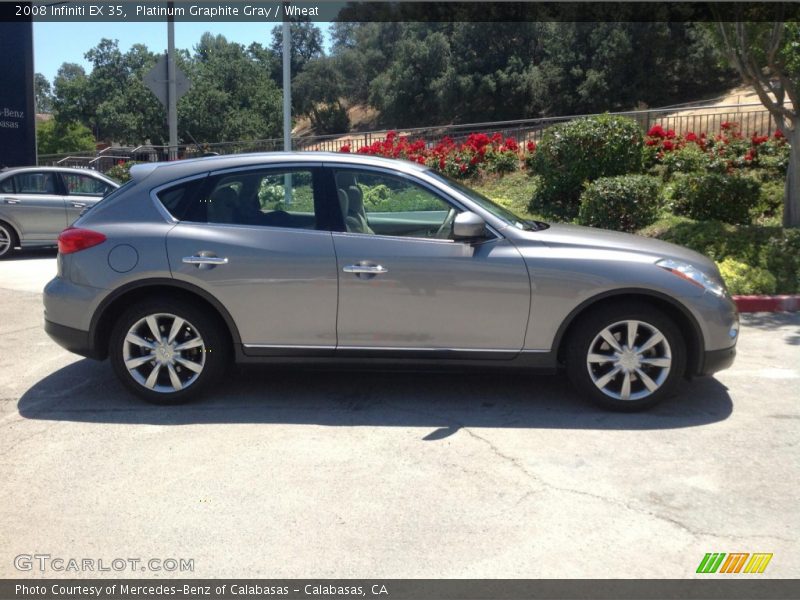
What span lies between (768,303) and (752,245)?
1.43 meters

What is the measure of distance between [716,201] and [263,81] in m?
50.5

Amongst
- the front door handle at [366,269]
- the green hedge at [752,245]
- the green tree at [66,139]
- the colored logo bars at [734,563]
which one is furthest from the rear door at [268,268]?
the green tree at [66,139]

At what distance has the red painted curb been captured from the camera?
8.87 metres

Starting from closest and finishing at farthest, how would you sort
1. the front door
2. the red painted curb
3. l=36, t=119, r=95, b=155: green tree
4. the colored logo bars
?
the colored logo bars, the front door, the red painted curb, l=36, t=119, r=95, b=155: green tree

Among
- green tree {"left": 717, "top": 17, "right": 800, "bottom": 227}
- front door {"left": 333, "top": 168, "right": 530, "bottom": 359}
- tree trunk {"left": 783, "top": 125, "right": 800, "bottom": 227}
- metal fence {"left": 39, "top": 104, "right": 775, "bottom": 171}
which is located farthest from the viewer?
metal fence {"left": 39, "top": 104, "right": 775, "bottom": 171}

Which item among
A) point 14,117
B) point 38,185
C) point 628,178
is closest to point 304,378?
point 628,178

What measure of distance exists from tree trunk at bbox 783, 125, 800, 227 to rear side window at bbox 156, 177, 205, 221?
28.2ft

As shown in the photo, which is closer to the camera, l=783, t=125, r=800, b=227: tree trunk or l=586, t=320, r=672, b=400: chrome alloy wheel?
l=586, t=320, r=672, b=400: chrome alloy wheel

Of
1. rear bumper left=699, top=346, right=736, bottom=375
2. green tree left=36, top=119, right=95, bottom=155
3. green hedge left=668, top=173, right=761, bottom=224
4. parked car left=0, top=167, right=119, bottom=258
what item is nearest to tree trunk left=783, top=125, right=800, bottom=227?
green hedge left=668, top=173, right=761, bottom=224

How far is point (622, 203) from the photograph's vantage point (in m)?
11.7

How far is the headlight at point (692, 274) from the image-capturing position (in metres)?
5.44

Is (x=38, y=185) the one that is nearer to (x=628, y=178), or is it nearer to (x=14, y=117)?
(x=14, y=117)

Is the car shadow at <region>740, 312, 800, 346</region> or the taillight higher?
the taillight
